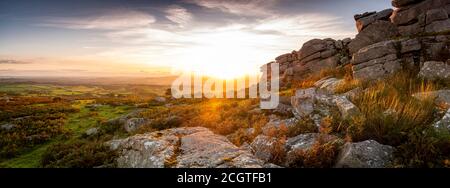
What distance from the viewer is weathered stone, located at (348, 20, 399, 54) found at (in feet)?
91.0

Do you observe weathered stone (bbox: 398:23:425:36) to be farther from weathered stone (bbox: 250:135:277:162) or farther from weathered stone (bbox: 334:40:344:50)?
weathered stone (bbox: 250:135:277:162)

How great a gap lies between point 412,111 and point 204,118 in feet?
33.0

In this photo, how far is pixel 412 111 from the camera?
7.95 meters

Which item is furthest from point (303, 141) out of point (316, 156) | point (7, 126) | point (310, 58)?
point (310, 58)

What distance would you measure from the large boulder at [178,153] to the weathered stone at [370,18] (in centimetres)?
2758

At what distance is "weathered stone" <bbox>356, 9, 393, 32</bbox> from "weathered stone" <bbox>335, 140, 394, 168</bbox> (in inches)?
1079

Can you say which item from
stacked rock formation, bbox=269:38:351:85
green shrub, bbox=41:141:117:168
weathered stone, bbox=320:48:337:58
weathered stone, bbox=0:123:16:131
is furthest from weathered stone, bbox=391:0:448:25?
weathered stone, bbox=0:123:16:131

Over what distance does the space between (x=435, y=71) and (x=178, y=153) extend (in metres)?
13.9

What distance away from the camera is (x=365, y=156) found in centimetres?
627

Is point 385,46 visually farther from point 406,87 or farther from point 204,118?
point 204,118

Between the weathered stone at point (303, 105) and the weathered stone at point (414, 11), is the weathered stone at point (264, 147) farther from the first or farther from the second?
the weathered stone at point (414, 11)

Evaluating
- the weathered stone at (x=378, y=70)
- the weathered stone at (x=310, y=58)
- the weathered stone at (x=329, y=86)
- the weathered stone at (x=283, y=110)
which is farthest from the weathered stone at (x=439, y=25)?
the weathered stone at (x=283, y=110)

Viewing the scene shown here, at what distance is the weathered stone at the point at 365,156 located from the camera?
6145 millimetres

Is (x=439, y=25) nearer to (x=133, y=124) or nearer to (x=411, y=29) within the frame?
(x=411, y=29)
